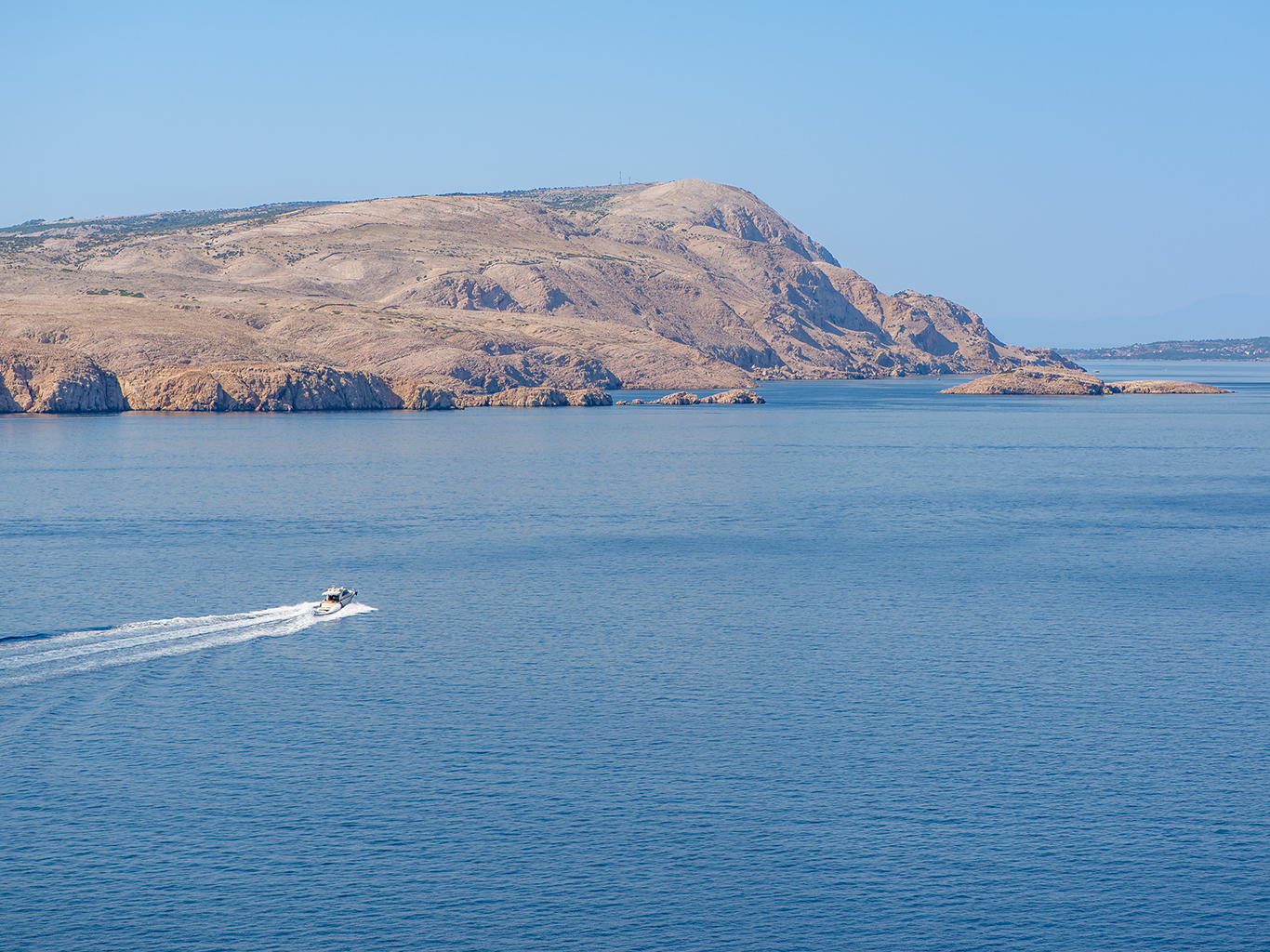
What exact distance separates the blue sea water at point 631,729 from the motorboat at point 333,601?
2.07ft

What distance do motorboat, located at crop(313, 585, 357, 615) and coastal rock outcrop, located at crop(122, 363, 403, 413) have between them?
10657 centimetres

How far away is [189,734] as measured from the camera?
99.5 feet

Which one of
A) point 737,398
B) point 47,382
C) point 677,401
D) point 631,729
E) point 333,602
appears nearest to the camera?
point 631,729

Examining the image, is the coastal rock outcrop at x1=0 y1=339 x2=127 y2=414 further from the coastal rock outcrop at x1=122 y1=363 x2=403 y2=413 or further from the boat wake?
the boat wake

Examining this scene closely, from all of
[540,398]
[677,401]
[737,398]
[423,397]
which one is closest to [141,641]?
[423,397]

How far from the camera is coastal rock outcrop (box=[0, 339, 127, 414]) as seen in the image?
135500 millimetres

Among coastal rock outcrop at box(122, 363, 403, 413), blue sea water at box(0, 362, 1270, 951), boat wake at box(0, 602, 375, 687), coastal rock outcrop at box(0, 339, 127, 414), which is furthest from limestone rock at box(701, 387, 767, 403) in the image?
boat wake at box(0, 602, 375, 687)

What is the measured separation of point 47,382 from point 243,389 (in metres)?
19.5

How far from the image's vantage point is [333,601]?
43094 millimetres

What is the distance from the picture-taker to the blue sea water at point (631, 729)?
22.2 meters

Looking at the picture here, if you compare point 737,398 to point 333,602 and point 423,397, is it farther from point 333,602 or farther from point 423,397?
point 333,602

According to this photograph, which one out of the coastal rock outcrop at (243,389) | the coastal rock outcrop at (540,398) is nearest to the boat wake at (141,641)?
the coastal rock outcrop at (243,389)

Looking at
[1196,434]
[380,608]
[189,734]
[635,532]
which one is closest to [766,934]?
[189,734]

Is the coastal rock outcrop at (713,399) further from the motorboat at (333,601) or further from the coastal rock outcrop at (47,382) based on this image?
the motorboat at (333,601)
